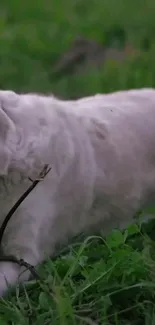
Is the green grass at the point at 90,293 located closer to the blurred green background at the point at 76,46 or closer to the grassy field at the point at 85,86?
the grassy field at the point at 85,86

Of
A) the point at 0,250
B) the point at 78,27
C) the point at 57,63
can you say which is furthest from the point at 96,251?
the point at 78,27

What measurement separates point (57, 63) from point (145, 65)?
1.01 m

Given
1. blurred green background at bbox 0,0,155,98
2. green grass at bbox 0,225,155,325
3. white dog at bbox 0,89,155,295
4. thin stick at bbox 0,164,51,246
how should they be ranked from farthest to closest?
1. blurred green background at bbox 0,0,155,98
2. white dog at bbox 0,89,155,295
3. thin stick at bbox 0,164,51,246
4. green grass at bbox 0,225,155,325

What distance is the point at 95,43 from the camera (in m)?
8.39

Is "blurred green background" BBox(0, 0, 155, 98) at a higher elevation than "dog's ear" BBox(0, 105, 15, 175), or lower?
lower

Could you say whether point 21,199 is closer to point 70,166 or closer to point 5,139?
point 5,139

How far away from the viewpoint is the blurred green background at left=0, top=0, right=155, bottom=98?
7.16 metres

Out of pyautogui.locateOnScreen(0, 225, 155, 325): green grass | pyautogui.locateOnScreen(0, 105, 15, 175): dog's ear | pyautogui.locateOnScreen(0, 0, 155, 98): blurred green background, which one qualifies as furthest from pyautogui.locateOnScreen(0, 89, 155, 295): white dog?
pyautogui.locateOnScreen(0, 0, 155, 98): blurred green background

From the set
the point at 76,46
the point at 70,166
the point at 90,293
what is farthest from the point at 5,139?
the point at 76,46

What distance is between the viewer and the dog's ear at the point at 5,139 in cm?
360

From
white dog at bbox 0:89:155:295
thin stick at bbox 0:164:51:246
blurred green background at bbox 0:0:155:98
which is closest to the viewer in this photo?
thin stick at bbox 0:164:51:246

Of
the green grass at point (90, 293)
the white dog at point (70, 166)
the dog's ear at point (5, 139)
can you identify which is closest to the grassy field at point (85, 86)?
the green grass at point (90, 293)

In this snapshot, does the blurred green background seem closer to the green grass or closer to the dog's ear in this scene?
the dog's ear

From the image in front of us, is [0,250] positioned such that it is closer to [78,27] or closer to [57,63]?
[57,63]
